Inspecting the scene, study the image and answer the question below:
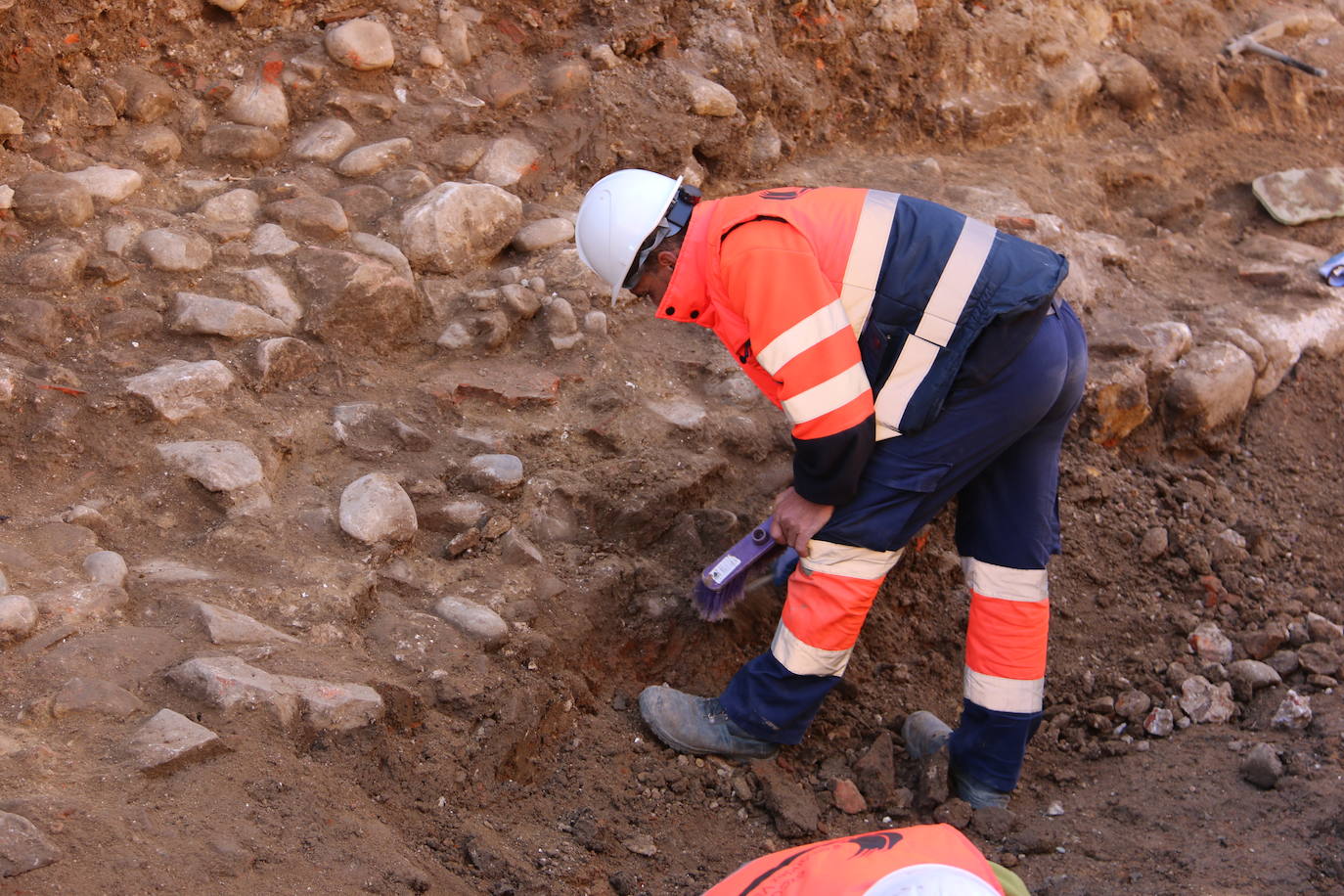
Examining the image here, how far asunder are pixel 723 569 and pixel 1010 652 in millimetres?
818

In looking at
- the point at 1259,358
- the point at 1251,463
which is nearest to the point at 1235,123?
the point at 1259,358

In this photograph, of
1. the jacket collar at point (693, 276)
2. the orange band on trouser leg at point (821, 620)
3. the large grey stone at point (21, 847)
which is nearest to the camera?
the large grey stone at point (21, 847)

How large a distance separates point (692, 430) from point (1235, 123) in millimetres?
4322

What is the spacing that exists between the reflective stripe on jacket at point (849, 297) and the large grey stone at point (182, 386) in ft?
4.52

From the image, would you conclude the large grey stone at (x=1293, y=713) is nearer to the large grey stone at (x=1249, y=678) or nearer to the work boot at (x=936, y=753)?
the large grey stone at (x=1249, y=678)

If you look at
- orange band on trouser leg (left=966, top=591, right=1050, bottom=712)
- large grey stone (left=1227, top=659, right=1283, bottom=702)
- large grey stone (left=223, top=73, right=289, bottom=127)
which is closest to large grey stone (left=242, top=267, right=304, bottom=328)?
large grey stone (left=223, top=73, right=289, bottom=127)

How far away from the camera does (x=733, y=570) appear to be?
3.27 metres

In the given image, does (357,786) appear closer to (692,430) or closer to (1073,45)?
(692,430)

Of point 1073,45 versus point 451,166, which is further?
point 1073,45

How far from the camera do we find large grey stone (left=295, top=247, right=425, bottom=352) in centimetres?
366

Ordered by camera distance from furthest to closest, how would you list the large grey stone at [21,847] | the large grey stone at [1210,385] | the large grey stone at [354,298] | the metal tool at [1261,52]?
1. the metal tool at [1261,52]
2. the large grey stone at [1210,385]
3. the large grey stone at [354,298]
4. the large grey stone at [21,847]

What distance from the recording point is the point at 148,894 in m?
2.06

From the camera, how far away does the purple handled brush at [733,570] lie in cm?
327

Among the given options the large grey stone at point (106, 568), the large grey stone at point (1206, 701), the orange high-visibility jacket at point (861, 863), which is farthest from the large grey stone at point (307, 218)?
the large grey stone at point (1206, 701)
